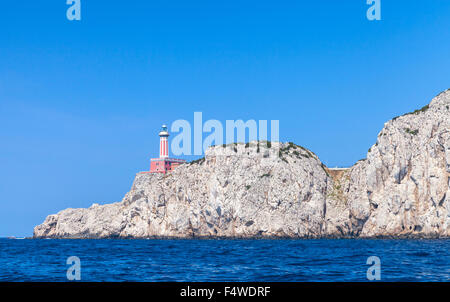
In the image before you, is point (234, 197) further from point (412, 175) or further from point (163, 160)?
point (412, 175)

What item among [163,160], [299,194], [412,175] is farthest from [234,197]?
[412,175]

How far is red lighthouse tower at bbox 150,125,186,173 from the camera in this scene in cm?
17650

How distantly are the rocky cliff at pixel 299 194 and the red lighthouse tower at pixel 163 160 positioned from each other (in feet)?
28.2

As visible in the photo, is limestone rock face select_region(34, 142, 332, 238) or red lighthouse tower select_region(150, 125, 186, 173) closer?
limestone rock face select_region(34, 142, 332, 238)

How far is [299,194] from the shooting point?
140500 millimetres

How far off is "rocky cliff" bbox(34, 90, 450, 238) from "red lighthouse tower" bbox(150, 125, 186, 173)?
8.58m

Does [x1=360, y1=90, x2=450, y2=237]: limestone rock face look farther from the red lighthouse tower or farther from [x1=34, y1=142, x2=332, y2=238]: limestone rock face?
the red lighthouse tower

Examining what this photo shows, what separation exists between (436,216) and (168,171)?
91536 millimetres

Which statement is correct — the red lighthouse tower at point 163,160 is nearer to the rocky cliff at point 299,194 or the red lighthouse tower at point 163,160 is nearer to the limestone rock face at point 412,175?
the rocky cliff at point 299,194

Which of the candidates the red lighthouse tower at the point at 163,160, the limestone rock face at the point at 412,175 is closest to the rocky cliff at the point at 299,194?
the limestone rock face at the point at 412,175

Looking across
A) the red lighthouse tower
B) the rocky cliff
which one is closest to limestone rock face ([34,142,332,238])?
the rocky cliff

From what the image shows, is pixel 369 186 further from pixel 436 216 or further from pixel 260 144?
pixel 260 144

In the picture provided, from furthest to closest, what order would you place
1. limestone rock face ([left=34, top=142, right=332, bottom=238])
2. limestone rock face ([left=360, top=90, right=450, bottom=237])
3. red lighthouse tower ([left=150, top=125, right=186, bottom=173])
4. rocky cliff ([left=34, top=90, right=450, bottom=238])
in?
red lighthouse tower ([left=150, top=125, right=186, bottom=173]) → limestone rock face ([left=34, top=142, right=332, bottom=238]) → rocky cliff ([left=34, top=90, right=450, bottom=238]) → limestone rock face ([left=360, top=90, right=450, bottom=237])
